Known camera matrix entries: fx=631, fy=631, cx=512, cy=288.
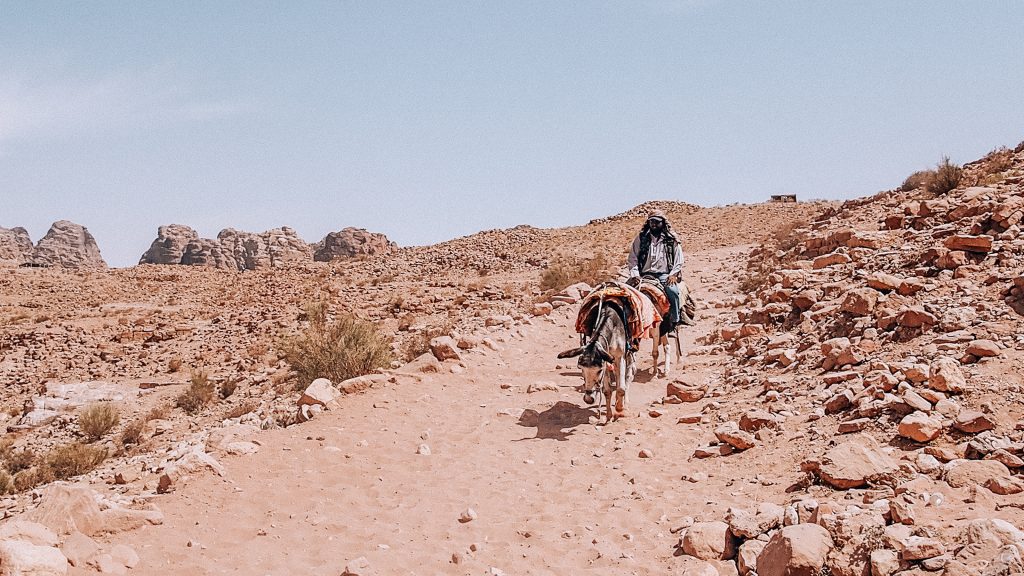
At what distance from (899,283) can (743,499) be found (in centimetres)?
522

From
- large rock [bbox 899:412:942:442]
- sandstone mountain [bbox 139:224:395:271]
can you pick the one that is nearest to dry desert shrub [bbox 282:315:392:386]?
large rock [bbox 899:412:942:442]

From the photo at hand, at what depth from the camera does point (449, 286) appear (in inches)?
1003

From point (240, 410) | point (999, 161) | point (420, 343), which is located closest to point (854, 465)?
point (240, 410)

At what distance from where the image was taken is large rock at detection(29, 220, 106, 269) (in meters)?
66.4

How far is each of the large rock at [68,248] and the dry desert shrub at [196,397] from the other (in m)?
62.6

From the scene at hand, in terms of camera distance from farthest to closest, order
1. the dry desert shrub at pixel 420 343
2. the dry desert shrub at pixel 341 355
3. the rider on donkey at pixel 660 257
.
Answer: the dry desert shrub at pixel 420 343
the dry desert shrub at pixel 341 355
the rider on donkey at pixel 660 257

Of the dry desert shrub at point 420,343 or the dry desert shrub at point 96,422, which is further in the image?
the dry desert shrub at point 420,343

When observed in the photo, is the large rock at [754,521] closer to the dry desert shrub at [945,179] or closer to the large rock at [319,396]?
the large rock at [319,396]

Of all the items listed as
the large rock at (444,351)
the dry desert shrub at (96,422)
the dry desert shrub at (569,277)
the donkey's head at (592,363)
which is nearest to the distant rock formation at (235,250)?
the dry desert shrub at (569,277)

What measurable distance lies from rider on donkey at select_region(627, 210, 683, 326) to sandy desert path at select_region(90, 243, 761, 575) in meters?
1.72

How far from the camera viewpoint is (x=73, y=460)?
9.88 m

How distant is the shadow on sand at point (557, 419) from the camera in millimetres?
7725

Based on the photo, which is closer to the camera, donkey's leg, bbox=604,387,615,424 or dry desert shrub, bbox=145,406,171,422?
donkey's leg, bbox=604,387,615,424

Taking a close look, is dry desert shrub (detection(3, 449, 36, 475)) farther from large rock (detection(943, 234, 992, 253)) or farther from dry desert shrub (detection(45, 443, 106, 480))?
large rock (detection(943, 234, 992, 253))
